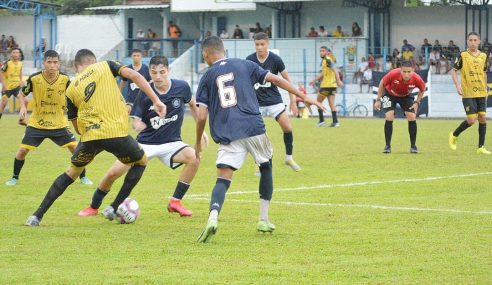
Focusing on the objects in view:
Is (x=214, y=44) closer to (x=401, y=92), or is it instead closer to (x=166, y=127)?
(x=166, y=127)

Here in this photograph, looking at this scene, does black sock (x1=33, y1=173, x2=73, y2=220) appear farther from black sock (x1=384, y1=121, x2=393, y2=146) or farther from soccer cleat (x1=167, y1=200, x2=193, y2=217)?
black sock (x1=384, y1=121, x2=393, y2=146)

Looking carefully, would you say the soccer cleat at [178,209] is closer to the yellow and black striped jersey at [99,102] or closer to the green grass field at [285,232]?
the green grass field at [285,232]

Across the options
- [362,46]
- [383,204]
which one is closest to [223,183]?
[383,204]

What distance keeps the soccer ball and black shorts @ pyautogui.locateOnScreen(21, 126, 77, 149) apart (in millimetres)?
4047

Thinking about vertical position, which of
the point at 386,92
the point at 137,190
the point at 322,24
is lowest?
the point at 137,190

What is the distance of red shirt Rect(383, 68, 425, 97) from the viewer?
19.6 m

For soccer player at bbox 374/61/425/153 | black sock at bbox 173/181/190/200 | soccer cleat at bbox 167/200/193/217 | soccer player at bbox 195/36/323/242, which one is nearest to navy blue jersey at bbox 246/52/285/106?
soccer player at bbox 374/61/425/153

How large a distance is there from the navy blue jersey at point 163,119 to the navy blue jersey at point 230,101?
1.99 m

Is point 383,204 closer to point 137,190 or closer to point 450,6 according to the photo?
point 137,190

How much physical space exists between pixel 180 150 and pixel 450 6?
4070 centimetres

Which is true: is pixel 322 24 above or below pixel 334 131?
above

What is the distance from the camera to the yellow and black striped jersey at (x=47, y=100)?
13875 mm

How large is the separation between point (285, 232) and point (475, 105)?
436 inches

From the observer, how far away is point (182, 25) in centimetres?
5891
